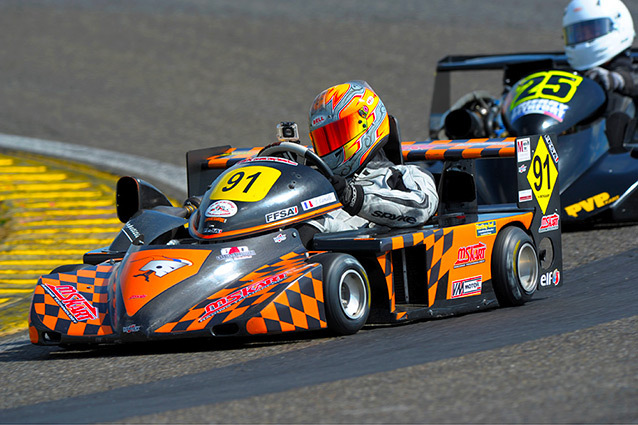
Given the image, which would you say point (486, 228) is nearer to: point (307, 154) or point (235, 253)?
point (307, 154)

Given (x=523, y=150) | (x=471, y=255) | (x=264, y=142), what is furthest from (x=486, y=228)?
(x=264, y=142)

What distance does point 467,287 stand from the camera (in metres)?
5.96

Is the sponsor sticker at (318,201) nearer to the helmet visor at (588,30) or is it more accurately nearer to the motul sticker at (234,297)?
the motul sticker at (234,297)

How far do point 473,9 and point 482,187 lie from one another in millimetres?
12980

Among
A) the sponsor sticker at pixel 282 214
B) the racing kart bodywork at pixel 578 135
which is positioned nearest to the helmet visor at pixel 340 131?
the sponsor sticker at pixel 282 214

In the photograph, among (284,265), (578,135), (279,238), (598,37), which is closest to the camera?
(284,265)

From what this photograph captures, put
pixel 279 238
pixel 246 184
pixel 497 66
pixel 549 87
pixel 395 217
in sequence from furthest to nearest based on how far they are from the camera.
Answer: pixel 497 66
pixel 549 87
pixel 395 217
pixel 246 184
pixel 279 238

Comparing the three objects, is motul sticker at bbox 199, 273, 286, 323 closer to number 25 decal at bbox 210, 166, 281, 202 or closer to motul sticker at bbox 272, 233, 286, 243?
motul sticker at bbox 272, 233, 286, 243

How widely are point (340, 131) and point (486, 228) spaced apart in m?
0.92

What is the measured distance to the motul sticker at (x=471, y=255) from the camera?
589 centimetres

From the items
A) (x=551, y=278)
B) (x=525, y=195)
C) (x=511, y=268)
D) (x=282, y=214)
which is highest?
(x=282, y=214)

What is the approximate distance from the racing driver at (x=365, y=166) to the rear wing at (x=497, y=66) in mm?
4574

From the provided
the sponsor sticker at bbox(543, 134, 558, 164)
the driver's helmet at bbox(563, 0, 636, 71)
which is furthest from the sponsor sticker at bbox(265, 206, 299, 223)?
the driver's helmet at bbox(563, 0, 636, 71)

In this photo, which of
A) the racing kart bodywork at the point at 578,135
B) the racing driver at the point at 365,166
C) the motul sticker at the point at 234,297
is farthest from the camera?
the racing kart bodywork at the point at 578,135
